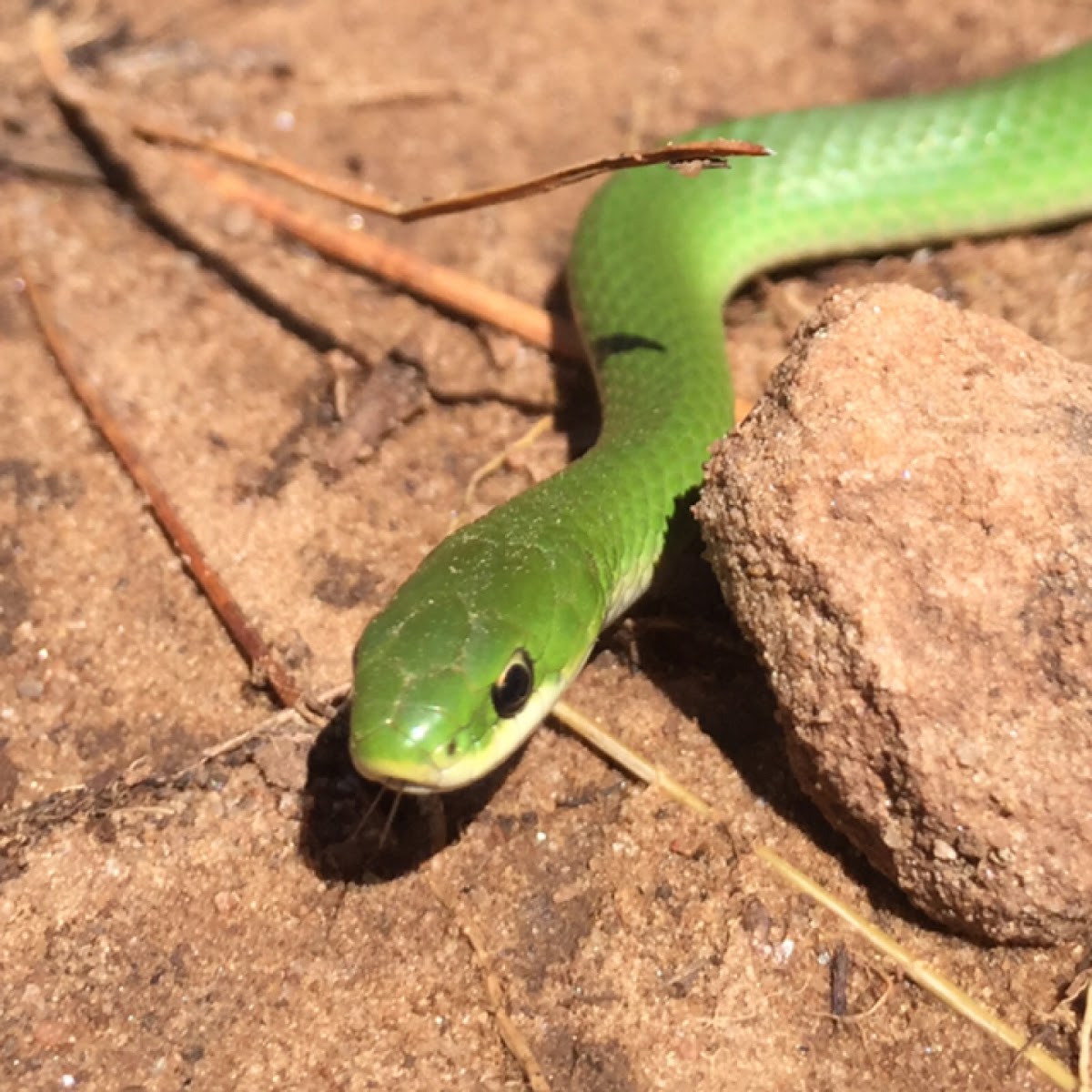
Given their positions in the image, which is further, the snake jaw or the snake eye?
the snake eye

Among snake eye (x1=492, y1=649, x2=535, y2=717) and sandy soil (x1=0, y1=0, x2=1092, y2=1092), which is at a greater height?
snake eye (x1=492, y1=649, x2=535, y2=717)

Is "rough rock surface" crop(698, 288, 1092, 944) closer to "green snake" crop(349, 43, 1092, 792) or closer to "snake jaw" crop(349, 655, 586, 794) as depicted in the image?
"green snake" crop(349, 43, 1092, 792)

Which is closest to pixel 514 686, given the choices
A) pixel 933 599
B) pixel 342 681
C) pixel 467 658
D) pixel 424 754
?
pixel 467 658

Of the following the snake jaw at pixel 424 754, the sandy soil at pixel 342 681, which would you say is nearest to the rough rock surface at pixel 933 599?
the sandy soil at pixel 342 681

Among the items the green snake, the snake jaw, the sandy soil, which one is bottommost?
the sandy soil

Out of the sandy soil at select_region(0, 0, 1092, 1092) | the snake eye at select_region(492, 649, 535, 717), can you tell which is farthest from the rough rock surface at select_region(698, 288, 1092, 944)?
the snake eye at select_region(492, 649, 535, 717)
